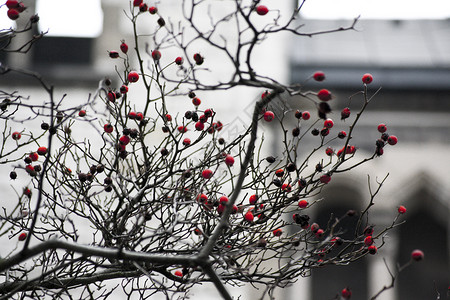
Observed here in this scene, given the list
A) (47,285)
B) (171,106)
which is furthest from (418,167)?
(47,285)

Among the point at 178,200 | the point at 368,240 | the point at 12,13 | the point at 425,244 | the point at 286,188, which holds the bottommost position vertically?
the point at 368,240

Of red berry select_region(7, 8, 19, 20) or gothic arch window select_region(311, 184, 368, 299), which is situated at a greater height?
red berry select_region(7, 8, 19, 20)

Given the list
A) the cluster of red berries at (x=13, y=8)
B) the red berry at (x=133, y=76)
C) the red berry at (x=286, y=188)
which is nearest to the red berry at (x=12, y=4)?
the cluster of red berries at (x=13, y=8)

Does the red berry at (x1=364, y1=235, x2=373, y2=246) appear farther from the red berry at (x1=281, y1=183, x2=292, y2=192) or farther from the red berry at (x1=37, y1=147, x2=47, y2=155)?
the red berry at (x1=37, y1=147, x2=47, y2=155)

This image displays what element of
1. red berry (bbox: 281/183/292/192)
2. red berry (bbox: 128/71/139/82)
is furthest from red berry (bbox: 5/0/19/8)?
red berry (bbox: 281/183/292/192)

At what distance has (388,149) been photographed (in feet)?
26.3

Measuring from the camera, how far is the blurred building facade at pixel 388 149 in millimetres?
7539

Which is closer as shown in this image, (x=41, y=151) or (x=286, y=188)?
(x=286, y=188)

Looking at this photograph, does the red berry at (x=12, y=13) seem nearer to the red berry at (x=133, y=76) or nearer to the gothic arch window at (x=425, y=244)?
the red berry at (x=133, y=76)

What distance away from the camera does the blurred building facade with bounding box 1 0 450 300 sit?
7539 mm

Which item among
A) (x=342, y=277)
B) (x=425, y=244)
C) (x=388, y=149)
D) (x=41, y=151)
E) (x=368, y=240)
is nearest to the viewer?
(x=368, y=240)

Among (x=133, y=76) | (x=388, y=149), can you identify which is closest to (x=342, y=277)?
(x=388, y=149)

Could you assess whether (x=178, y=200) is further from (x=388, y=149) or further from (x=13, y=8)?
(x=388, y=149)

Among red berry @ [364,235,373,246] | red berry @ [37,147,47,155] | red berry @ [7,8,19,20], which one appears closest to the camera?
red berry @ [7,8,19,20]
